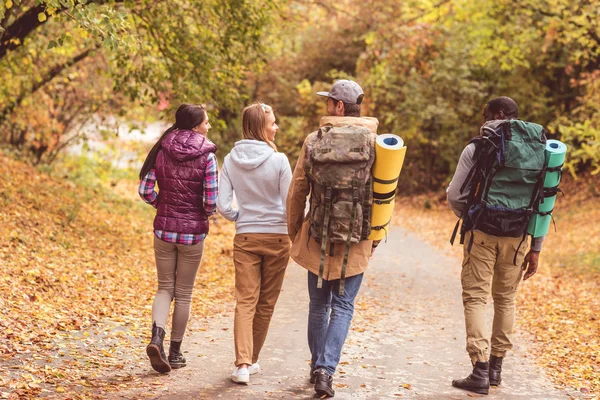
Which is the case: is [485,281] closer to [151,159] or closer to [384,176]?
[384,176]

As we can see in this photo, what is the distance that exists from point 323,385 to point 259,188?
4.68ft

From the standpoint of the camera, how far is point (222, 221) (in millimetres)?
17859

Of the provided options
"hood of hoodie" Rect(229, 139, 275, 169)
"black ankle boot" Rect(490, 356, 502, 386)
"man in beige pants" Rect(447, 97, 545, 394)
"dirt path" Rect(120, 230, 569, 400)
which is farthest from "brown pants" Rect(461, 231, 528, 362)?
"hood of hoodie" Rect(229, 139, 275, 169)

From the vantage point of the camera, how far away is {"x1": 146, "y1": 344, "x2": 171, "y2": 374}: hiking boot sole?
16.6 ft

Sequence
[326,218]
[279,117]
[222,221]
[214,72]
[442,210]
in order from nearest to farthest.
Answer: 1. [326,218]
2. [214,72]
3. [222,221]
4. [442,210]
5. [279,117]

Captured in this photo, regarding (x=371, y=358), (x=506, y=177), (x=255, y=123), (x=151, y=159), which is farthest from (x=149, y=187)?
(x=506, y=177)

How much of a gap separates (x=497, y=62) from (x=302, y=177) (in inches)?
843

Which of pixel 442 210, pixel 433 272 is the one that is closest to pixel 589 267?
pixel 433 272

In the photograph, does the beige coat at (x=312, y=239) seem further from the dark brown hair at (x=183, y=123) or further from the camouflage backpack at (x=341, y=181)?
the dark brown hair at (x=183, y=123)

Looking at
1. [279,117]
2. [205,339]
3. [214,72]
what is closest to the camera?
[205,339]

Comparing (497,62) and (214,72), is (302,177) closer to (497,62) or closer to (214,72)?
(214,72)

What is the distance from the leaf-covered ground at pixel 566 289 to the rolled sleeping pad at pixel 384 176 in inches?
88.4

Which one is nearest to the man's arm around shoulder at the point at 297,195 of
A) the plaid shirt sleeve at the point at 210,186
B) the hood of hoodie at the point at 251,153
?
the hood of hoodie at the point at 251,153

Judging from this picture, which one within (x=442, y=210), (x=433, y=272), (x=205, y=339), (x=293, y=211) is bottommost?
(x=442, y=210)
